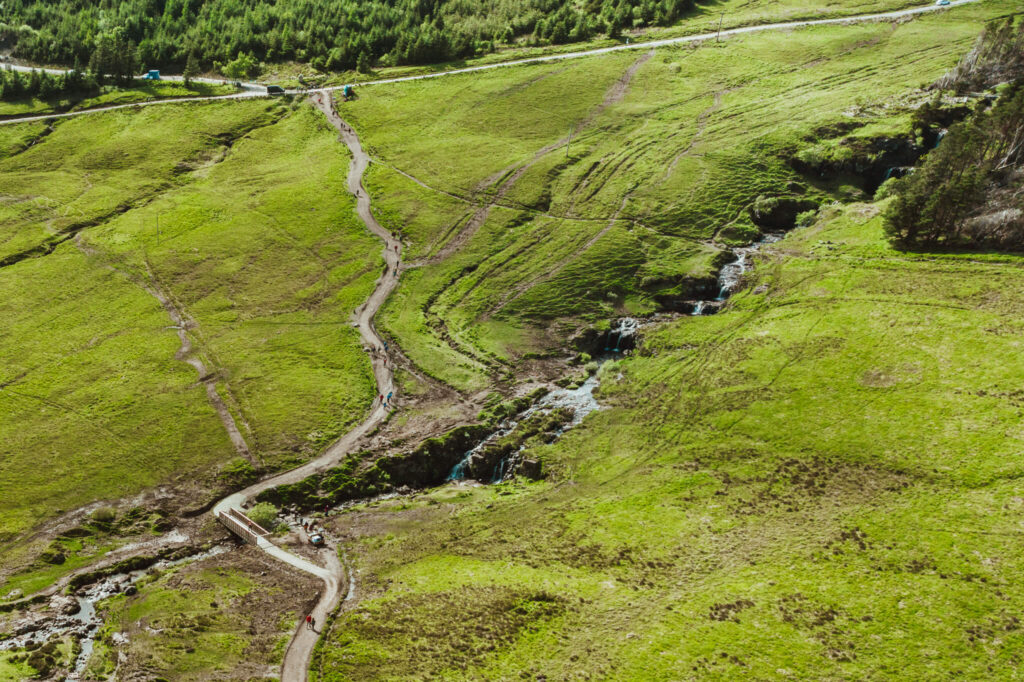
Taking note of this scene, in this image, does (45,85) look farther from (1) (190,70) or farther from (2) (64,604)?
(2) (64,604)

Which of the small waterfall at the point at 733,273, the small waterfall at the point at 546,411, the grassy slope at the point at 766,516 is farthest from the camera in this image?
the small waterfall at the point at 733,273

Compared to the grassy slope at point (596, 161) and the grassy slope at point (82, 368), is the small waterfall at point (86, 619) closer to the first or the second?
the grassy slope at point (82, 368)

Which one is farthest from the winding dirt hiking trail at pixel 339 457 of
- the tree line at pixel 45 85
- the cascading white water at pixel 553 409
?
the tree line at pixel 45 85

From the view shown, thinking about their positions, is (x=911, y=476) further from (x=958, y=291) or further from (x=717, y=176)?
(x=717, y=176)

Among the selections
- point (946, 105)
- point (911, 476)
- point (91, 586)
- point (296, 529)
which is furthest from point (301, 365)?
point (946, 105)

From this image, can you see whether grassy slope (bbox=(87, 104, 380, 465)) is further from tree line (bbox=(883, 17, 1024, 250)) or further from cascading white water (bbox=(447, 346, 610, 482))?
tree line (bbox=(883, 17, 1024, 250))

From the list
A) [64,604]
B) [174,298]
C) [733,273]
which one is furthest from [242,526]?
[733,273]

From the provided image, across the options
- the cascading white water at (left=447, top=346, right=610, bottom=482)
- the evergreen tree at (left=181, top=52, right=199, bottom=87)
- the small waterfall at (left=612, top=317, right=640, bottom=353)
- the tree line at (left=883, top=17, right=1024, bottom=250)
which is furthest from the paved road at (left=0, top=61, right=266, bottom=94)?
the tree line at (left=883, top=17, right=1024, bottom=250)
